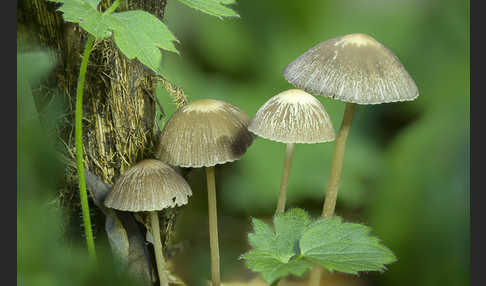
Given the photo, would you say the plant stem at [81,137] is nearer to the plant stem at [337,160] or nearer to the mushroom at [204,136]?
the mushroom at [204,136]

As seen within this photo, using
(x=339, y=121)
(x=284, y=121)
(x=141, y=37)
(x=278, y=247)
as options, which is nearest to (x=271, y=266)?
(x=278, y=247)

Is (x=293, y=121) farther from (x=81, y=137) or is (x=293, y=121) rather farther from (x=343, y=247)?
(x=81, y=137)

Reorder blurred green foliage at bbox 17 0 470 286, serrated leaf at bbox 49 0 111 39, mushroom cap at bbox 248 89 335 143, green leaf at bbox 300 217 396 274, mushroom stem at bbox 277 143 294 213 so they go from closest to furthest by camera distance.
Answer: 1. serrated leaf at bbox 49 0 111 39
2. green leaf at bbox 300 217 396 274
3. mushroom cap at bbox 248 89 335 143
4. mushroom stem at bbox 277 143 294 213
5. blurred green foliage at bbox 17 0 470 286

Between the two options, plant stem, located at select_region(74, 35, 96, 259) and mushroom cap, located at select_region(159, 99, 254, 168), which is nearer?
plant stem, located at select_region(74, 35, 96, 259)

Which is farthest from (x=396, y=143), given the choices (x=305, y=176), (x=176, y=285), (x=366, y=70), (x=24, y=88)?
(x=24, y=88)

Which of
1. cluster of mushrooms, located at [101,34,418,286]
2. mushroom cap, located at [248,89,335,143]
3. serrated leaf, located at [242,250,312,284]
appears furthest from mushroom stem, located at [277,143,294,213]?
serrated leaf, located at [242,250,312,284]

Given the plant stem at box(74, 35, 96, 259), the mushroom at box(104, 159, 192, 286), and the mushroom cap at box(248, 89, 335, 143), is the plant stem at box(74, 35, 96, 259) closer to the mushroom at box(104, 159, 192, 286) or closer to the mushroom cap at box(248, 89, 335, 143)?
the mushroom at box(104, 159, 192, 286)
